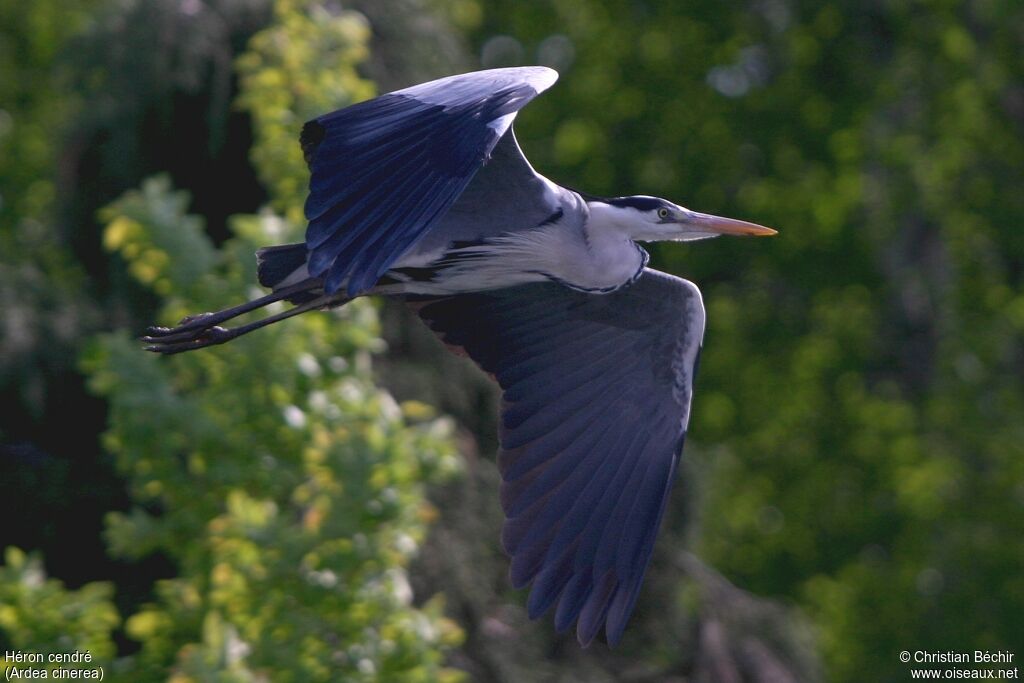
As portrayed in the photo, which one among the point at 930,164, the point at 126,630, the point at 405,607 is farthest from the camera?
the point at 930,164

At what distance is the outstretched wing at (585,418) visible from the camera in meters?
5.45

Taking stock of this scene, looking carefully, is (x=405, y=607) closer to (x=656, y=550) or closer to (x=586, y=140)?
(x=656, y=550)

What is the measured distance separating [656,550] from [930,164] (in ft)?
20.6

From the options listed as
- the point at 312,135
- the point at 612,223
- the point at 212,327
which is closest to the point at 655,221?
the point at 612,223

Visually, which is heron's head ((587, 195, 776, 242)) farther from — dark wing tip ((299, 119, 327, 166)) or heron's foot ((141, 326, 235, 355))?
heron's foot ((141, 326, 235, 355))

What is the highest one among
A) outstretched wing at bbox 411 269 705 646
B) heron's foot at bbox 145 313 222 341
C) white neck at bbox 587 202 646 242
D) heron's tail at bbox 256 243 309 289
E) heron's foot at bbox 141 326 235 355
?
heron's tail at bbox 256 243 309 289

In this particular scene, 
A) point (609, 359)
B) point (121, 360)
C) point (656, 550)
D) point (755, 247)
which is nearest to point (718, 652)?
point (656, 550)

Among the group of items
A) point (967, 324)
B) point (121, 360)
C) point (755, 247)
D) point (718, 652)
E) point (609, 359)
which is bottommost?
point (967, 324)

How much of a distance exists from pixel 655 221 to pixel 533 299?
601 millimetres

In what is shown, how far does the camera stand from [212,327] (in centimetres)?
555

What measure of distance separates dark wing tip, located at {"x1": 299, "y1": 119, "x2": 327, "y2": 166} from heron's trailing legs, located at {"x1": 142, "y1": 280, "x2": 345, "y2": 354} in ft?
2.24

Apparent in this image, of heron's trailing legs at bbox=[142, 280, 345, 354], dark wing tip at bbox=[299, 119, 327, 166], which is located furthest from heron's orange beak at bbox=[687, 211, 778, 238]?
dark wing tip at bbox=[299, 119, 327, 166]

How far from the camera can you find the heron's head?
17.9 feet

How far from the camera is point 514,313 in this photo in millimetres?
5898
